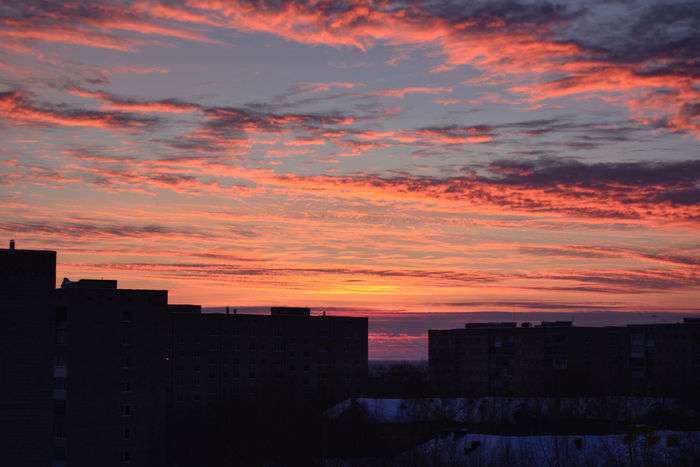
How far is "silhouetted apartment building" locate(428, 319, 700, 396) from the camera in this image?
117750 millimetres

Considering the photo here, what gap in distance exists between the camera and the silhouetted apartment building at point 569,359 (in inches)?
4636

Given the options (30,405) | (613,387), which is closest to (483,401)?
(613,387)

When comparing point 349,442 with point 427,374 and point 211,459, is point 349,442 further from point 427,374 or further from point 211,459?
point 427,374

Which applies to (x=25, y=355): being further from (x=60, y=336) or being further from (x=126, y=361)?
(x=126, y=361)

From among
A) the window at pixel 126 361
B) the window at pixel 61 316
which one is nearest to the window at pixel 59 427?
the window at pixel 126 361

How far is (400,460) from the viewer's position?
65.6 metres

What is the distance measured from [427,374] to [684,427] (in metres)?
82.7

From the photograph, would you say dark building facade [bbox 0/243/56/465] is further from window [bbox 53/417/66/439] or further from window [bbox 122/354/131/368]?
window [bbox 122/354/131/368]

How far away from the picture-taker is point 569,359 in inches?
5094

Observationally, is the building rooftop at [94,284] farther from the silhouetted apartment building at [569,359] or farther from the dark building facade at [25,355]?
the silhouetted apartment building at [569,359]

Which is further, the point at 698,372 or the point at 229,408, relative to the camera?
the point at 698,372

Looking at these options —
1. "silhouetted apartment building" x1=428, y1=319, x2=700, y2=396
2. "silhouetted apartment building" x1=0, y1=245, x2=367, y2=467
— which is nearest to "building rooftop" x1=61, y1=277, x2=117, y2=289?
"silhouetted apartment building" x1=0, y1=245, x2=367, y2=467

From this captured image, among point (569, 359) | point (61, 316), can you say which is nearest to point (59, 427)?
point (61, 316)

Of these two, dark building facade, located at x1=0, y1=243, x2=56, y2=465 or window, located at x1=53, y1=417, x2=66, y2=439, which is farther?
window, located at x1=53, y1=417, x2=66, y2=439
